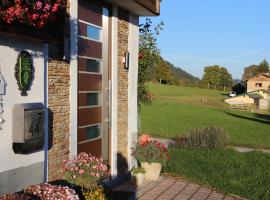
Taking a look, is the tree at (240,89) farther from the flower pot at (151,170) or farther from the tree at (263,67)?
the flower pot at (151,170)

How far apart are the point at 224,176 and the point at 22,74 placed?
652 cm

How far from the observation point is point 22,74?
632 centimetres

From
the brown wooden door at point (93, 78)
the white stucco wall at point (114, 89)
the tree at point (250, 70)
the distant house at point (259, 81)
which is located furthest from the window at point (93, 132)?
the tree at point (250, 70)

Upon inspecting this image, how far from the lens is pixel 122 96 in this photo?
10.6 metres

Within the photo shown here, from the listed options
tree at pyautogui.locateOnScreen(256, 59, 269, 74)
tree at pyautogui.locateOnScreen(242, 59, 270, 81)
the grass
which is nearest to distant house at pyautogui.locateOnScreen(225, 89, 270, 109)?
tree at pyautogui.locateOnScreen(242, 59, 270, 81)

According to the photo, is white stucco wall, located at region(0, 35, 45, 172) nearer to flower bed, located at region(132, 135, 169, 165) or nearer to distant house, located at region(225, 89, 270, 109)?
flower bed, located at region(132, 135, 169, 165)

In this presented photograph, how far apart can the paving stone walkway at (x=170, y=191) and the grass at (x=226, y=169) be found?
1.10 feet

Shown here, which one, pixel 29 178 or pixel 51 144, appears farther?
pixel 51 144

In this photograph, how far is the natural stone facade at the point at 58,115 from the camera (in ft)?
23.7

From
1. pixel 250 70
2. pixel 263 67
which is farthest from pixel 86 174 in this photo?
pixel 250 70

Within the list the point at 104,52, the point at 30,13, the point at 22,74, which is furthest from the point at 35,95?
the point at 104,52

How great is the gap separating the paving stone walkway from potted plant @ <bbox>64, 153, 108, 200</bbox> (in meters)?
2.21

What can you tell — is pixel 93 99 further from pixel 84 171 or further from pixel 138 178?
pixel 84 171

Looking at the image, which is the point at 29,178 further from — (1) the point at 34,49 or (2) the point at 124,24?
(2) the point at 124,24
